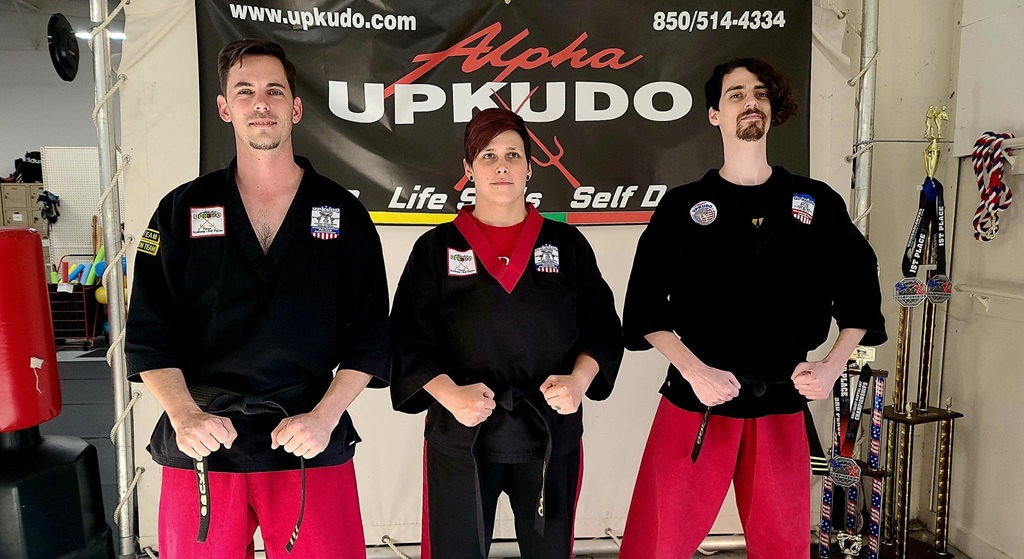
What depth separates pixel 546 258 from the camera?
5.65ft

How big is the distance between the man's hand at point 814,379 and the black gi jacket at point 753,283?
0.06 m

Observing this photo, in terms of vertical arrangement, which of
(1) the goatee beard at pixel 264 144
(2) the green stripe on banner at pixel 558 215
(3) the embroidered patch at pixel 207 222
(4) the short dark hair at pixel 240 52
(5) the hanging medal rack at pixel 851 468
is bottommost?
(5) the hanging medal rack at pixel 851 468

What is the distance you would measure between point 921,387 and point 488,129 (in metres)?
2.14

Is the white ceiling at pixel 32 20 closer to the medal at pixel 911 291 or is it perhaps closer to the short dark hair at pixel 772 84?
the short dark hair at pixel 772 84

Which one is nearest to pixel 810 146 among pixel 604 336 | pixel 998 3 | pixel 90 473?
pixel 998 3

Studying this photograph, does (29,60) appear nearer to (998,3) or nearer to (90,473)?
(90,473)

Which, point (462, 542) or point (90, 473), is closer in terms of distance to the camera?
point (462, 542)

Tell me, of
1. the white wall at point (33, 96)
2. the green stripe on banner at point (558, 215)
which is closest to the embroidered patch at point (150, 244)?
the green stripe on banner at point (558, 215)

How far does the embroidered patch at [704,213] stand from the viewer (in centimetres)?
184

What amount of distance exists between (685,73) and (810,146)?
64 centimetres

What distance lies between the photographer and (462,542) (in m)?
1.70

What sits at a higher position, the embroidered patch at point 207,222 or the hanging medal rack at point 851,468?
the embroidered patch at point 207,222

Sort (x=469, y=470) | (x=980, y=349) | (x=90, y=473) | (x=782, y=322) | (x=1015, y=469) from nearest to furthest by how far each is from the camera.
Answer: (x=469, y=470) → (x=782, y=322) → (x=90, y=473) → (x=1015, y=469) → (x=980, y=349)

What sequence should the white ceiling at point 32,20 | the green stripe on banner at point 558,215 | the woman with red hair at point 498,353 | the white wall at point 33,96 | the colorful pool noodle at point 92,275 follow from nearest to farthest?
the woman with red hair at point 498,353 → the green stripe on banner at point 558,215 → the colorful pool noodle at point 92,275 → the white ceiling at point 32,20 → the white wall at point 33,96
